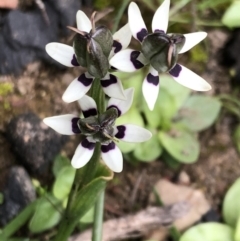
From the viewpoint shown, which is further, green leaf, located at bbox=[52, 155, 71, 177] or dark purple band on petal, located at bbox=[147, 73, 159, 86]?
green leaf, located at bbox=[52, 155, 71, 177]

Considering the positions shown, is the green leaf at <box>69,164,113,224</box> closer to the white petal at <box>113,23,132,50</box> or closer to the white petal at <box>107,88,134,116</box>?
the white petal at <box>107,88,134,116</box>

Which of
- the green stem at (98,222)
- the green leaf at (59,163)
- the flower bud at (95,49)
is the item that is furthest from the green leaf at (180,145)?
the flower bud at (95,49)

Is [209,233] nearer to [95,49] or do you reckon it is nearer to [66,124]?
[66,124]

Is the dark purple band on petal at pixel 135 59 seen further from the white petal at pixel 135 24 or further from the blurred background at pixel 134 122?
the blurred background at pixel 134 122

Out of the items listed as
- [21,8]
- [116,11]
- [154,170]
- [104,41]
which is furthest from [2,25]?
[104,41]

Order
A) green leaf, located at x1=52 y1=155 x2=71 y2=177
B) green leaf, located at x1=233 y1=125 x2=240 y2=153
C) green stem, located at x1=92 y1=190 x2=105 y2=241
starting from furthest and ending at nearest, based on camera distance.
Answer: green leaf, located at x1=233 y1=125 x2=240 y2=153
green leaf, located at x1=52 y1=155 x2=71 y2=177
green stem, located at x1=92 y1=190 x2=105 y2=241

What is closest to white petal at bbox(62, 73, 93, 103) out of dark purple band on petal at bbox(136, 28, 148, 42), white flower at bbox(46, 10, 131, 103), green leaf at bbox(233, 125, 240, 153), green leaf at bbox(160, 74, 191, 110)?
white flower at bbox(46, 10, 131, 103)
